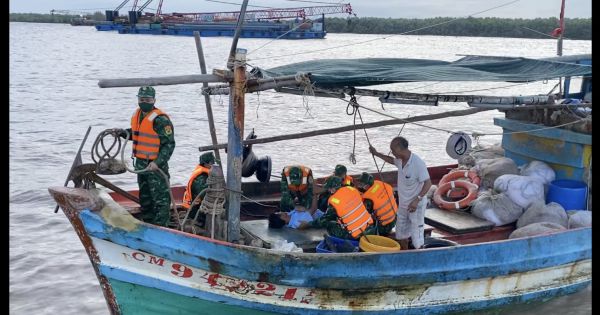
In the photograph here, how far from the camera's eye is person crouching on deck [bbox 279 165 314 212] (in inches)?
317

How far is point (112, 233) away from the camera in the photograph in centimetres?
602

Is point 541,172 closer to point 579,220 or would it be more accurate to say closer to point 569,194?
point 569,194

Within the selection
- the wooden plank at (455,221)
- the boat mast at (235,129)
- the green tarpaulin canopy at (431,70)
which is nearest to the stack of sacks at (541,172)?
the wooden plank at (455,221)

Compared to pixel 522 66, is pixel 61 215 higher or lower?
lower

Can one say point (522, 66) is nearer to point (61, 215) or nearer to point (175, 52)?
point (61, 215)

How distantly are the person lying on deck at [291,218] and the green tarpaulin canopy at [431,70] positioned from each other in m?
1.62

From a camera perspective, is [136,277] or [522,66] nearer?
[136,277]

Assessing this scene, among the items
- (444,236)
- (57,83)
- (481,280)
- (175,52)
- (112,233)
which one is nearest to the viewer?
(112,233)

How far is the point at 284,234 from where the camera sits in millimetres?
7383

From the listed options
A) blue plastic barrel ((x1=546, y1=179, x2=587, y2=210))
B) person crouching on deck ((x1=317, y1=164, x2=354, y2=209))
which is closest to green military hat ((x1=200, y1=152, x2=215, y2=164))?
person crouching on deck ((x1=317, y1=164, x2=354, y2=209))

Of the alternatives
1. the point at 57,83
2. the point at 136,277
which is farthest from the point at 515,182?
the point at 57,83

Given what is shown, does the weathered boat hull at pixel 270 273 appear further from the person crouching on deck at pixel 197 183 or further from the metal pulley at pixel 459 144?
the metal pulley at pixel 459 144

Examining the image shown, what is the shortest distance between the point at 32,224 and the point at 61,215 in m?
0.57

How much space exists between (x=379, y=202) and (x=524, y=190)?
203 centimetres
